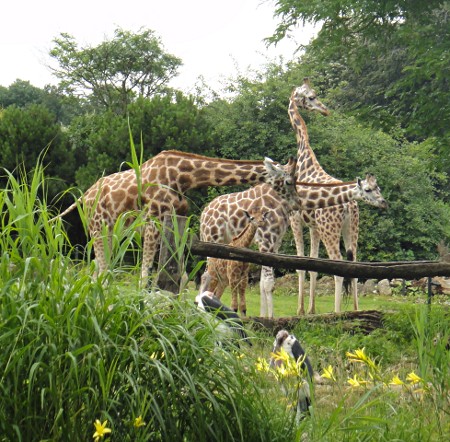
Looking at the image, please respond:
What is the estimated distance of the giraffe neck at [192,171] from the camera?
9.46 meters

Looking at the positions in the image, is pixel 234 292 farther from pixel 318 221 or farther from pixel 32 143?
pixel 32 143

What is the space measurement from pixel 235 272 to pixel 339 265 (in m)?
2.34

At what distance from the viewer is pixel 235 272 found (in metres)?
9.84

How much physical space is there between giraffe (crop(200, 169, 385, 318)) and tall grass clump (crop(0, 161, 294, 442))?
685 cm

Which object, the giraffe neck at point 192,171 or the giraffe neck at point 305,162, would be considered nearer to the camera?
the giraffe neck at point 192,171

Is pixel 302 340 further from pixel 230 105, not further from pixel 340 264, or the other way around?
pixel 230 105

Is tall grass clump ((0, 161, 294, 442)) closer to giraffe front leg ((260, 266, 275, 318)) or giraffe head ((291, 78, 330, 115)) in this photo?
giraffe front leg ((260, 266, 275, 318))

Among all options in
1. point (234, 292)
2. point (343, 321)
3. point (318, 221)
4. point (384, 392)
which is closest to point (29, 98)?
point (318, 221)

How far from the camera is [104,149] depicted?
20.2 metres

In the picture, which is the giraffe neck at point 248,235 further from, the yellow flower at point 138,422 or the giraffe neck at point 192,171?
the yellow flower at point 138,422

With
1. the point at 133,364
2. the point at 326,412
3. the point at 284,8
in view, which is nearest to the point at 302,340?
the point at 326,412

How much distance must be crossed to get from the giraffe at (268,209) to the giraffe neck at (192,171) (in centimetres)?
143

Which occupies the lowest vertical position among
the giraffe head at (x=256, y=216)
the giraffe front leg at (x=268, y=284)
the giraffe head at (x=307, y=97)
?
Answer: the giraffe front leg at (x=268, y=284)

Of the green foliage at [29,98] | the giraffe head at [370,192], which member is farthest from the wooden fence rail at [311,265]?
the green foliage at [29,98]
